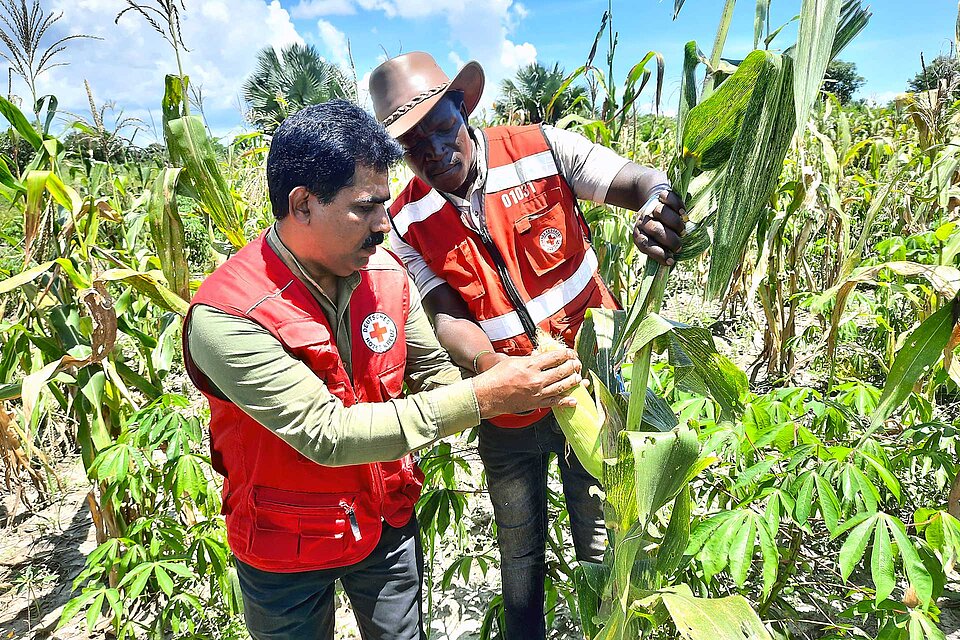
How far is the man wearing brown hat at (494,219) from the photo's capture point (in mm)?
1393

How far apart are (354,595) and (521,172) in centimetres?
99

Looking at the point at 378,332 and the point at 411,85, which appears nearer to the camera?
the point at 378,332

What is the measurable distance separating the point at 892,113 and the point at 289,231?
5.21m

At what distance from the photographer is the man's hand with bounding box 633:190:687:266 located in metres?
0.83

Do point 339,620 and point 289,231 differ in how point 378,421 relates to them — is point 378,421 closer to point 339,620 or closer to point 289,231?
point 289,231

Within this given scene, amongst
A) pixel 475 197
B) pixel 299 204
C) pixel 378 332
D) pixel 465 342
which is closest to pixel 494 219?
pixel 475 197

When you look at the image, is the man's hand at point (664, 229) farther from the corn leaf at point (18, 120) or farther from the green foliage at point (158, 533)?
the corn leaf at point (18, 120)

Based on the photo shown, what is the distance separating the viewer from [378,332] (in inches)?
48.3

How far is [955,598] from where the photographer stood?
5.32 feet

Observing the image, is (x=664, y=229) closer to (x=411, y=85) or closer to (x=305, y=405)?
(x=305, y=405)

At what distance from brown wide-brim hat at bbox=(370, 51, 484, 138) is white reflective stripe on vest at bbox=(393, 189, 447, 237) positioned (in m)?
0.19

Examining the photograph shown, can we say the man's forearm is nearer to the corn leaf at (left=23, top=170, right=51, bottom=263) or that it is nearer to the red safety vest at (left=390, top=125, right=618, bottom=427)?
the red safety vest at (left=390, top=125, right=618, bottom=427)

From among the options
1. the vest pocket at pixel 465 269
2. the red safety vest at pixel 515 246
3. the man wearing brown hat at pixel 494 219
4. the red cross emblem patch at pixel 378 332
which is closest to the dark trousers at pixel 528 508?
the man wearing brown hat at pixel 494 219

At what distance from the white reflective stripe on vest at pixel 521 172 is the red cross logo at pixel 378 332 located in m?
0.43
